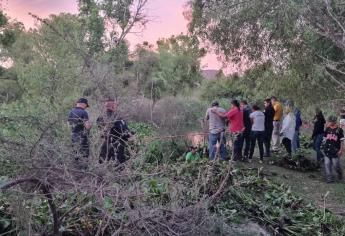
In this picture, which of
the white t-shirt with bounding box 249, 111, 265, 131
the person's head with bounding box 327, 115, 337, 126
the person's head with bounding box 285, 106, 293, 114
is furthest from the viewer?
the person's head with bounding box 285, 106, 293, 114

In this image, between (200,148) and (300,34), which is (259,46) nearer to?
(300,34)

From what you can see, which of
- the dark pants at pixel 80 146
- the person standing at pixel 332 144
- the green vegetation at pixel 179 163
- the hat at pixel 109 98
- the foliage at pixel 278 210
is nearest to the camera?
the green vegetation at pixel 179 163

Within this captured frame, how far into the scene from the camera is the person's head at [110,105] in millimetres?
5845

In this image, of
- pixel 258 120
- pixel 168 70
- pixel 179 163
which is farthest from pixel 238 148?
pixel 168 70

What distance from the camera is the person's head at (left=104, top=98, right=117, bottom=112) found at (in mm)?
5845

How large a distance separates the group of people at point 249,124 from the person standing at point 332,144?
199 centimetres

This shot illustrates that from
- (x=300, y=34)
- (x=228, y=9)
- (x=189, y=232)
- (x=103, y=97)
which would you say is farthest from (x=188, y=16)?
(x=189, y=232)

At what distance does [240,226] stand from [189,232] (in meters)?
1.63

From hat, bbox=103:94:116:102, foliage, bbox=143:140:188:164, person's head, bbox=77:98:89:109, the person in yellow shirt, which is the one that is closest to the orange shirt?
the person in yellow shirt

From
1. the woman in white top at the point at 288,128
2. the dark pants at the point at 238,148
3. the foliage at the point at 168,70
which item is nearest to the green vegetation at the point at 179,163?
the dark pants at the point at 238,148

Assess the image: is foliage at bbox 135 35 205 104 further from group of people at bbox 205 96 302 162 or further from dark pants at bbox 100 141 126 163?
dark pants at bbox 100 141 126 163

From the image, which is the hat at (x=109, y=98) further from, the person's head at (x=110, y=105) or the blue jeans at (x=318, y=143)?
the blue jeans at (x=318, y=143)

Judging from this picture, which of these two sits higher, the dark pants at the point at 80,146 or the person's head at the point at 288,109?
the person's head at the point at 288,109

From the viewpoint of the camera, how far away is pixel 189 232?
4.91 m
